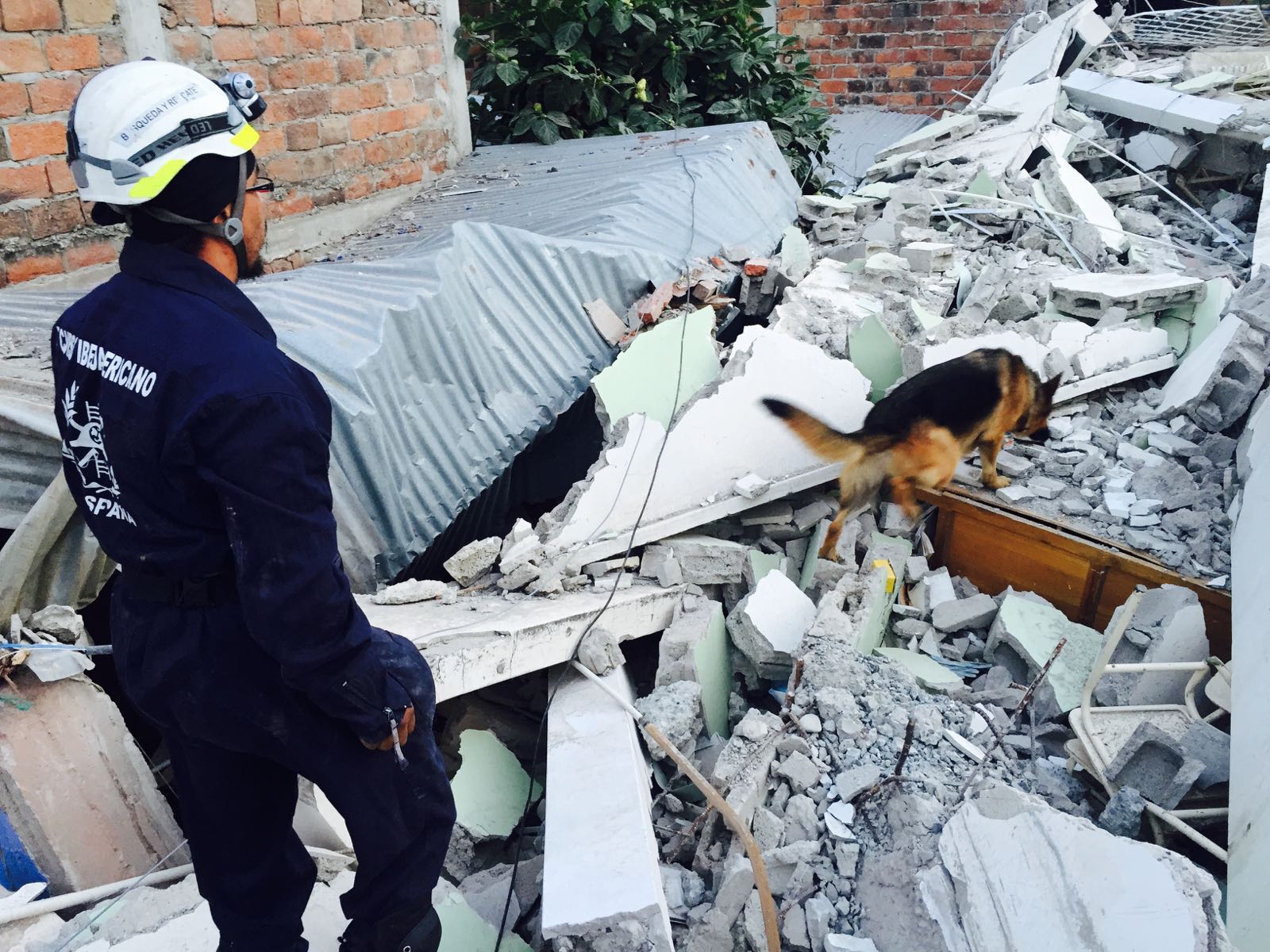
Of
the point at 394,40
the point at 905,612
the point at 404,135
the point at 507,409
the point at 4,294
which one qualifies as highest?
the point at 394,40

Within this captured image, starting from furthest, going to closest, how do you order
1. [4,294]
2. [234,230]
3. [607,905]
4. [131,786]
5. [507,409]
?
[507,409] → [4,294] → [131,786] → [607,905] → [234,230]

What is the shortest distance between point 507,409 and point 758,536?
1101 mm

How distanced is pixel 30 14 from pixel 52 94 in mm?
270

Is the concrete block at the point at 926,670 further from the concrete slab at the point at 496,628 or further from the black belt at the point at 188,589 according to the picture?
the black belt at the point at 188,589

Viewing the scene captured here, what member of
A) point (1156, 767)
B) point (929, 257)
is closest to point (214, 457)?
point (1156, 767)

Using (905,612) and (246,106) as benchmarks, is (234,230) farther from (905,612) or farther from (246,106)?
(905,612)

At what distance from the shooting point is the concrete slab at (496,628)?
265cm

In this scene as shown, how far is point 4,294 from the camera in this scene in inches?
135

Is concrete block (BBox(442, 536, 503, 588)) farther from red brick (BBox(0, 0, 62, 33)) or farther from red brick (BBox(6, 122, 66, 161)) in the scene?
red brick (BBox(0, 0, 62, 33))

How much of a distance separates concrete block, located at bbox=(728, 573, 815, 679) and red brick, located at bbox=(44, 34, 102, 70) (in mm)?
3197

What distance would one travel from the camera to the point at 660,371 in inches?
149

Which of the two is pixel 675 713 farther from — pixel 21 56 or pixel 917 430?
pixel 21 56

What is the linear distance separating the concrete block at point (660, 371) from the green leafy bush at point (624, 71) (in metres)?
2.87

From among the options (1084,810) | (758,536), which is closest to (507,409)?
(758,536)
